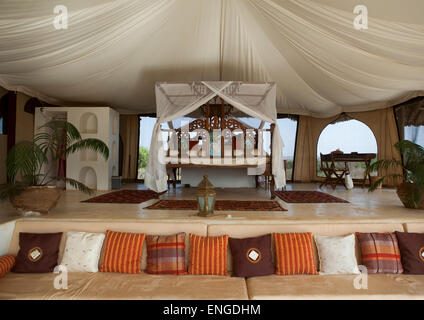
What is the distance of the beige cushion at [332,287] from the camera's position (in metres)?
2.14

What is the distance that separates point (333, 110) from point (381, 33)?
5440 millimetres

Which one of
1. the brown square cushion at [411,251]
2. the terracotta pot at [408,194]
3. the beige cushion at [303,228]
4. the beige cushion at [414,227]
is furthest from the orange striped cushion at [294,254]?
the terracotta pot at [408,194]

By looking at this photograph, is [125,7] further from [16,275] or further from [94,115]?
[94,115]

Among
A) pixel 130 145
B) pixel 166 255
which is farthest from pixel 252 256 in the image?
pixel 130 145

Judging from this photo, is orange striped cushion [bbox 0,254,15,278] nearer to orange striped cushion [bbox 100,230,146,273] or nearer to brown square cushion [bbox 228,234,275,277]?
orange striped cushion [bbox 100,230,146,273]

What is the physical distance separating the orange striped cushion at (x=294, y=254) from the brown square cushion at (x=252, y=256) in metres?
0.09

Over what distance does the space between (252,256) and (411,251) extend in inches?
61.1

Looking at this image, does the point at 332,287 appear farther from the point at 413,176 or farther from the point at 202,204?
the point at 413,176

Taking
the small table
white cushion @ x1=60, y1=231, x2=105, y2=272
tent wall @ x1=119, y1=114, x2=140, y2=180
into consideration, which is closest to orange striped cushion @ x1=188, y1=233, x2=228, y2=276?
white cushion @ x1=60, y1=231, x2=105, y2=272

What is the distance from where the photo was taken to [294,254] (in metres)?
2.54

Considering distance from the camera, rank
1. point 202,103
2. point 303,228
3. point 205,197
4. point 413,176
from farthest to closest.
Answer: point 202,103, point 413,176, point 205,197, point 303,228

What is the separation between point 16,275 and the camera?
96.1 inches

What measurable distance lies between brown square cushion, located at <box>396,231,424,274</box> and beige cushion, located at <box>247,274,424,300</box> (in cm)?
8

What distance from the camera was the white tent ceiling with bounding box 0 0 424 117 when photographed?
3.50 metres
